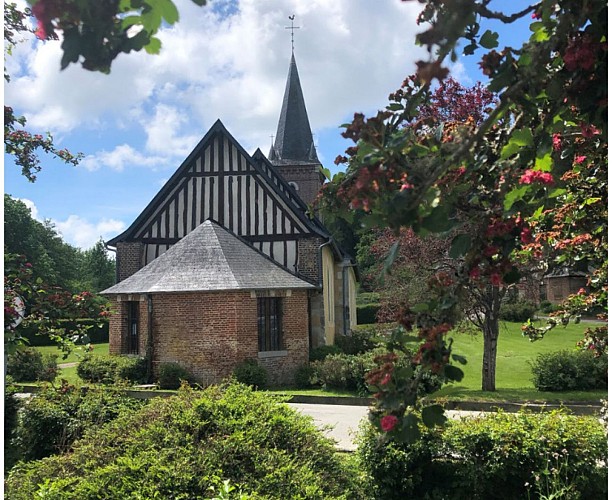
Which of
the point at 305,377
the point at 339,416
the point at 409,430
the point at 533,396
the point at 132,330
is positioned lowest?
the point at 339,416

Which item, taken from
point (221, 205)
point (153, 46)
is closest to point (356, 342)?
point (221, 205)

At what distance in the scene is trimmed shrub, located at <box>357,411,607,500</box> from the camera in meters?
5.11

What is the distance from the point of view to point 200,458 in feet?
14.2

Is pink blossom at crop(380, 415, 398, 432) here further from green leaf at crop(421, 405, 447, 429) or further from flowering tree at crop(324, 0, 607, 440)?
green leaf at crop(421, 405, 447, 429)

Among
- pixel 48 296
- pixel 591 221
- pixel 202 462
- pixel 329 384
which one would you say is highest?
pixel 591 221

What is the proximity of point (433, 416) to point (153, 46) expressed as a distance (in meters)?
1.31

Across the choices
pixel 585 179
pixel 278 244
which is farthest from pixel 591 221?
pixel 278 244

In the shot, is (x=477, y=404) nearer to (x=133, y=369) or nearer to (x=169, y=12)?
(x=133, y=369)

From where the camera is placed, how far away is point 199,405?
16.9ft

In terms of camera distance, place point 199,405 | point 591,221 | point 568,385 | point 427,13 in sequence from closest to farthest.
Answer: point 427,13, point 591,221, point 199,405, point 568,385

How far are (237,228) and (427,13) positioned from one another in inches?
639

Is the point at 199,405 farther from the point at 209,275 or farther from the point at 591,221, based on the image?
the point at 209,275

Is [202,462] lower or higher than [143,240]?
lower

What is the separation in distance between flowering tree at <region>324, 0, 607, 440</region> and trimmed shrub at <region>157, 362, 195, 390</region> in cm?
1306
